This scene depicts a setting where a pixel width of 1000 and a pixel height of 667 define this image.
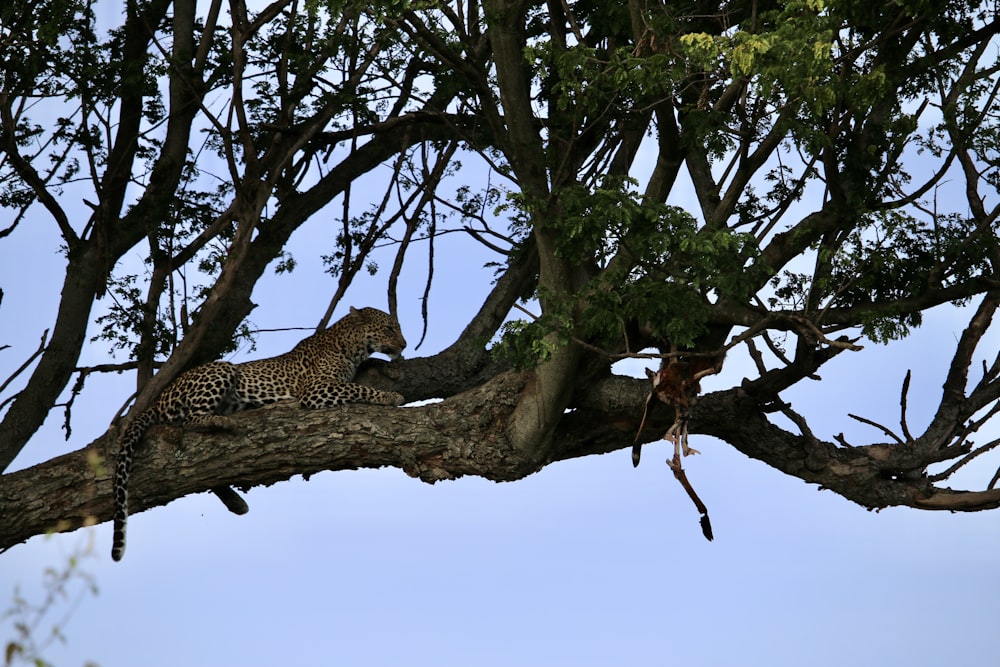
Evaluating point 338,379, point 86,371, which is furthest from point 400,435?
point 86,371

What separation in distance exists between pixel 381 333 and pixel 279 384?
1110mm

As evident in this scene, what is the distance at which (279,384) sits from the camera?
10.6m

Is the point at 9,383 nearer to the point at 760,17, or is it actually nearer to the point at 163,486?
the point at 163,486

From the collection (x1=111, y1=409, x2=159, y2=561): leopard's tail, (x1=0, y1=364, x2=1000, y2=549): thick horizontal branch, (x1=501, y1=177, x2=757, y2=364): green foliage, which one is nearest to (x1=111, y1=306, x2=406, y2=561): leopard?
(x1=111, y1=409, x2=159, y2=561): leopard's tail

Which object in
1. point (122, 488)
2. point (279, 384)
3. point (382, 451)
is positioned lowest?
point (122, 488)

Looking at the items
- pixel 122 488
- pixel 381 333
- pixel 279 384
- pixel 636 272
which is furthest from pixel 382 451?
pixel 636 272

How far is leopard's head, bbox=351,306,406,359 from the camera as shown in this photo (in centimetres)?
1112

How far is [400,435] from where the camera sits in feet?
31.2

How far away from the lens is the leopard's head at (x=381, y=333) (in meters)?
11.1

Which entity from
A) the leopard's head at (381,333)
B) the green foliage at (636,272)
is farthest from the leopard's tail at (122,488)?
the green foliage at (636,272)

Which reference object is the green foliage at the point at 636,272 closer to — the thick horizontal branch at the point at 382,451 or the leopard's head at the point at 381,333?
the thick horizontal branch at the point at 382,451

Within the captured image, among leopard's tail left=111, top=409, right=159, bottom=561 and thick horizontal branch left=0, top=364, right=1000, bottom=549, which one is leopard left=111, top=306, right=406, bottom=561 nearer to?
leopard's tail left=111, top=409, right=159, bottom=561

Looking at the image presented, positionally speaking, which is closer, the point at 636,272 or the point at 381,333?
the point at 636,272

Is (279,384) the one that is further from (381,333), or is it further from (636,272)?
(636,272)
